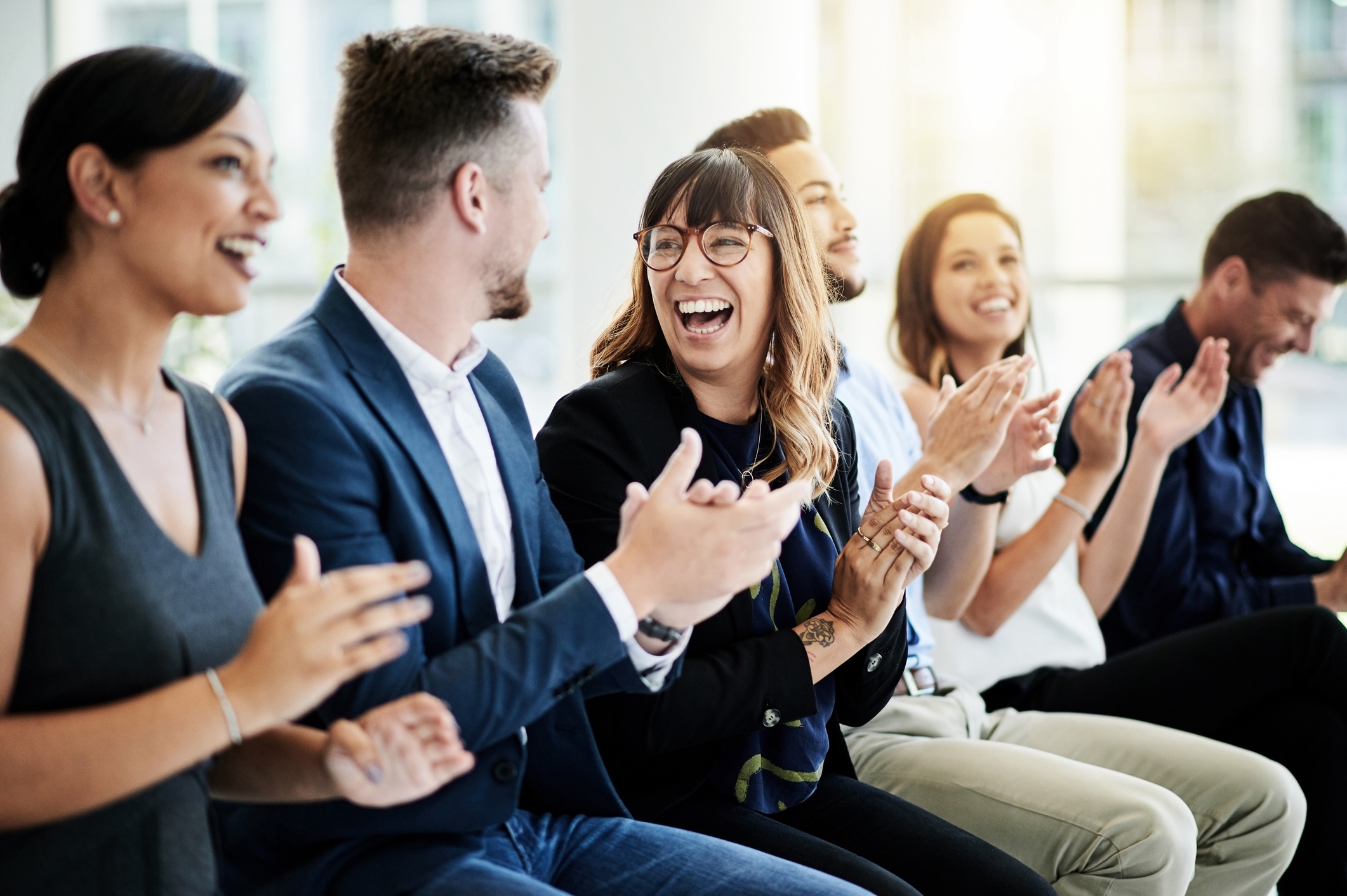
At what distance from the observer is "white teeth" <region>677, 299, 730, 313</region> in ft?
5.54

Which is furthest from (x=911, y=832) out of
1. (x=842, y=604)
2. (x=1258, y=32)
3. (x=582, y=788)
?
(x=1258, y=32)

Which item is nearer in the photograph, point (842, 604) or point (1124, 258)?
point (842, 604)

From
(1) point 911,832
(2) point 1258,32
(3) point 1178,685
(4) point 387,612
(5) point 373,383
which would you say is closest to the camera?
(4) point 387,612

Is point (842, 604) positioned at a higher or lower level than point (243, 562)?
lower

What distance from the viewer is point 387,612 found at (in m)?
0.94

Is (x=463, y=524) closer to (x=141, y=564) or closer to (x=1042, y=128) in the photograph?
(x=141, y=564)

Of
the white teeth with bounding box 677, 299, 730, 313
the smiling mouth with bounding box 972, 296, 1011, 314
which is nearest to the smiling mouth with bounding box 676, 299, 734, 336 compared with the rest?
the white teeth with bounding box 677, 299, 730, 313

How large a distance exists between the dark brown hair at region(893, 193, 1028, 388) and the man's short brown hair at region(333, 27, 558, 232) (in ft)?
4.51

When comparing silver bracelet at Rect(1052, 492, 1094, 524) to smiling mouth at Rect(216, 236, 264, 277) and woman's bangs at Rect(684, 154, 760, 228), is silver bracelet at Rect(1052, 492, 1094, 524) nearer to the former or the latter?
woman's bangs at Rect(684, 154, 760, 228)

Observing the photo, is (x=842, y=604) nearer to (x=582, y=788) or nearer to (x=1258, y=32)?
(x=582, y=788)

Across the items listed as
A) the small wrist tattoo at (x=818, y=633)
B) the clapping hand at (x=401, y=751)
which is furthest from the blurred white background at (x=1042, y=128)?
the clapping hand at (x=401, y=751)

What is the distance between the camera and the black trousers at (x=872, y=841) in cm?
145

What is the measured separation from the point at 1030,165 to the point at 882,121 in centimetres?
59

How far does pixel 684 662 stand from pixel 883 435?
0.83m
